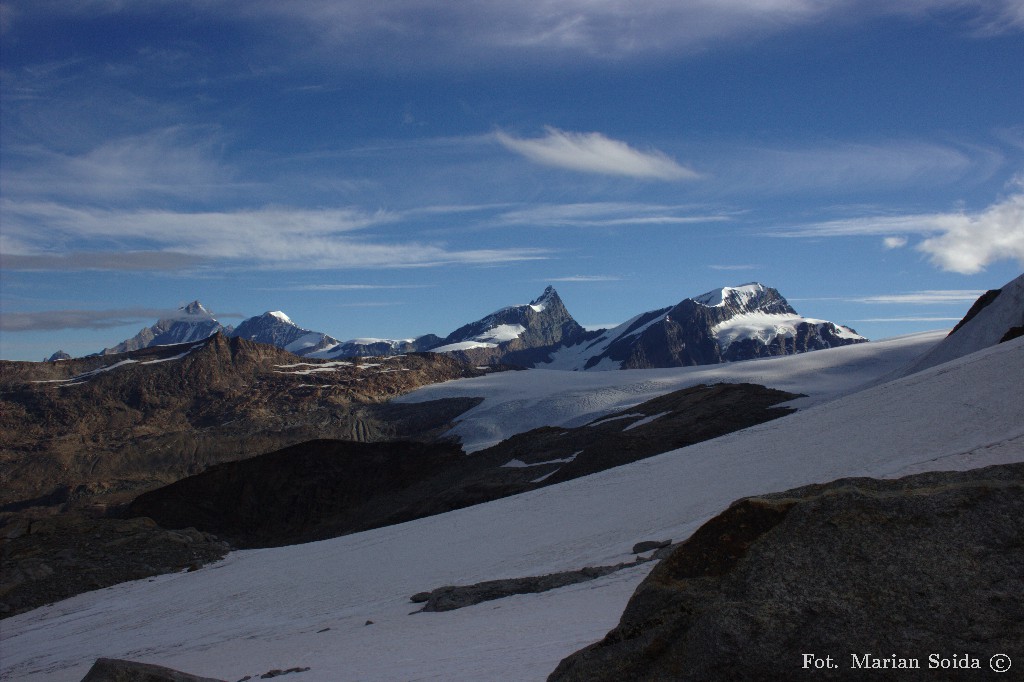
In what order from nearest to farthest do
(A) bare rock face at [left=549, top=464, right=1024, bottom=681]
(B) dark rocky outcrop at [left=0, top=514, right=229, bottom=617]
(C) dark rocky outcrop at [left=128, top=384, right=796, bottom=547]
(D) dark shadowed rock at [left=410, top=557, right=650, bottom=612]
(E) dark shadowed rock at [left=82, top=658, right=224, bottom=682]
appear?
(A) bare rock face at [left=549, top=464, right=1024, bottom=681], (E) dark shadowed rock at [left=82, top=658, right=224, bottom=682], (D) dark shadowed rock at [left=410, top=557, right=650, bottom=612], (B) dark rocky outcrop at [left=0, top=514, right=229, bottom=617], (C) dark rocky outcrop at [left=128, top=384, right=796, bottom=547]

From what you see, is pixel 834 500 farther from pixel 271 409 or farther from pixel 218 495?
pixel 271 409

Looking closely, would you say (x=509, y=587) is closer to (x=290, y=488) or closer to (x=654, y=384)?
(x=290, y=488)

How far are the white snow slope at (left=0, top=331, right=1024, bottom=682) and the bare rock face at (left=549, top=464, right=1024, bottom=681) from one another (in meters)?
3.26

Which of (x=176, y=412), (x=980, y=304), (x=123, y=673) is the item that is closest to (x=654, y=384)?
(x=980, y=304)

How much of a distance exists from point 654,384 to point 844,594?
105 m

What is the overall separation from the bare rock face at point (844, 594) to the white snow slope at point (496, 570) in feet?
10.7

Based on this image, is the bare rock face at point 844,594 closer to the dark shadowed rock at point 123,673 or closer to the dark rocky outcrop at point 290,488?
the dark shadowed rock at point 123,673

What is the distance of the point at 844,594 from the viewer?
16.3ft

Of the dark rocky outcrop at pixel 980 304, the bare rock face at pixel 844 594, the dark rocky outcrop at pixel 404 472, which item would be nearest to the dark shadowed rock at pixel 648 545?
the bare rock face at pixel 844 594

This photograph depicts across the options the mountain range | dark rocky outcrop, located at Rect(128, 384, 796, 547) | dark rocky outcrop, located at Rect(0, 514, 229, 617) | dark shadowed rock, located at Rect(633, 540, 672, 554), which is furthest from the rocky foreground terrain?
dark shadowed rock, located at Rect(633, 540, 672, 554)

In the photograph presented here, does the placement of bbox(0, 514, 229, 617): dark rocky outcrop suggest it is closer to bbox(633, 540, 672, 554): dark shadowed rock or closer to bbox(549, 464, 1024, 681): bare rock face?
bbox(633, 540, 672, 554): dark shadowed rock

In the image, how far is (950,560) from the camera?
4.95 meters

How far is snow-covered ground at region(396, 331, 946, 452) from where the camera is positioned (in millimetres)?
90456

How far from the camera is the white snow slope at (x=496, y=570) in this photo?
12891 mm
